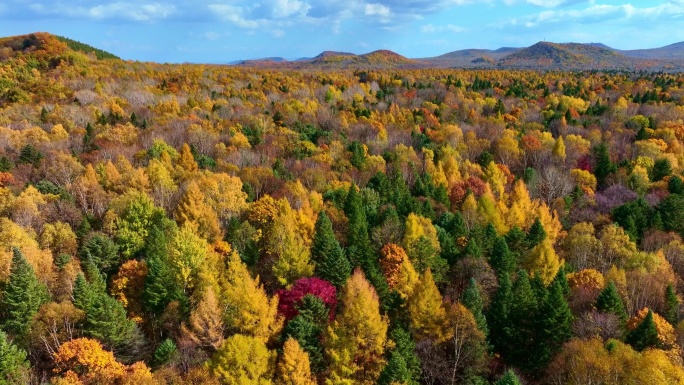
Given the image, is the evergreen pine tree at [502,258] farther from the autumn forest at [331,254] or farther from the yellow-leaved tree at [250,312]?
the yellow-leaved tree at [250,312]

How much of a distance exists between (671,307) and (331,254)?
3137cm

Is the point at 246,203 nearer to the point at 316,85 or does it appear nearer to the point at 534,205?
the point at 534,205

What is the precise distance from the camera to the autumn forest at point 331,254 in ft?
128

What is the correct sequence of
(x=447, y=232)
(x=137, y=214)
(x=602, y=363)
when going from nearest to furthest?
(x=602, y=363), (x=137, y=214), (x=447, y=232)

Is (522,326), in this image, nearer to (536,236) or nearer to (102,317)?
(536,236)

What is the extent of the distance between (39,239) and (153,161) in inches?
821

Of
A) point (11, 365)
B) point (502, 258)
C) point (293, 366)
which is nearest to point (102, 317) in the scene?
point (11, 365)

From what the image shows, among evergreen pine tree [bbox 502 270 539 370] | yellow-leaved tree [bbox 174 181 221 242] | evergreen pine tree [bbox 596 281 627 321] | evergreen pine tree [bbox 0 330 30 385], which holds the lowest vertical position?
→ evergreen pine tree [bbox 502 270 539 370]

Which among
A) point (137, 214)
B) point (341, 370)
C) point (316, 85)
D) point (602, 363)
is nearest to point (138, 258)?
point (137, 214)

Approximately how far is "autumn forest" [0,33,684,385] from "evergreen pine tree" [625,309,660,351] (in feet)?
0.37

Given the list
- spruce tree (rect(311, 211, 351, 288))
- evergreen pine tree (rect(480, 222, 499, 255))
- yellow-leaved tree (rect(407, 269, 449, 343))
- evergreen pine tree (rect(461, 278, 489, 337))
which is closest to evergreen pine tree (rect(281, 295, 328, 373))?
spruce tree (rect(311, 211, 351, 288))

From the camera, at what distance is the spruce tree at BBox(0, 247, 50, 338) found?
39.2 metres

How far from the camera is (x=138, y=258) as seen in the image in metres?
54.2

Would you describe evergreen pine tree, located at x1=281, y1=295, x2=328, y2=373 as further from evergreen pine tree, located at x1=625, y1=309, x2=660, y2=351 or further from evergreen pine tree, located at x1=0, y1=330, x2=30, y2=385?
evergreen pine tree, located at x1=625, y1=309, x2=660, y2=351
